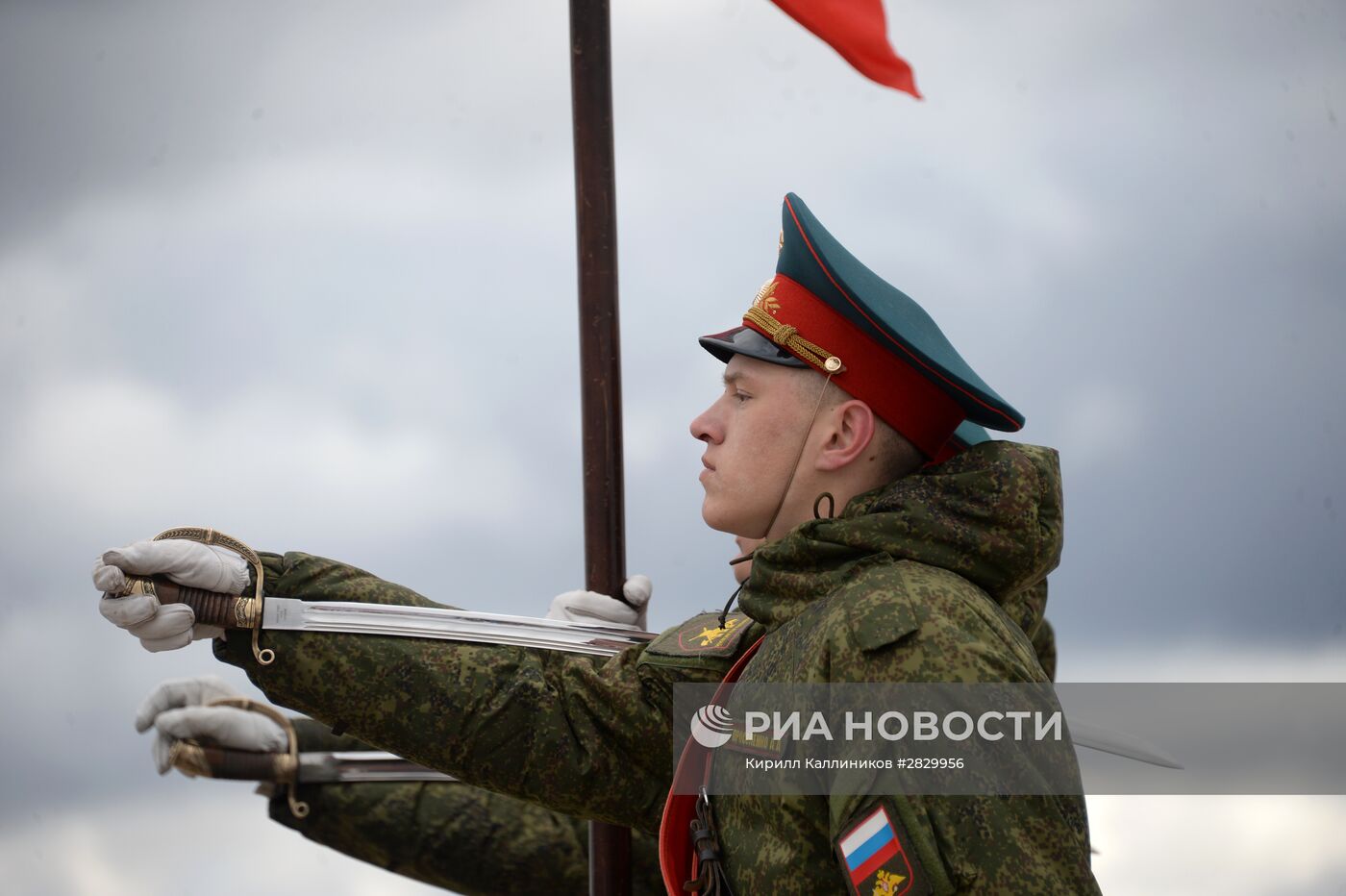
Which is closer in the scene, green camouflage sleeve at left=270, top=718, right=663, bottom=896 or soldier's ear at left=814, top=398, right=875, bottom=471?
soldier's ear at left=814, top=398, right=875, bottom=471

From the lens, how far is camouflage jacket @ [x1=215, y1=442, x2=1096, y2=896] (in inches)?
136

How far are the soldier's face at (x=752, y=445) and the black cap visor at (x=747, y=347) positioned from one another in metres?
0.03

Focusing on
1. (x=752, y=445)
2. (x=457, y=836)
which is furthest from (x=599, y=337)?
(x=457, y=836)

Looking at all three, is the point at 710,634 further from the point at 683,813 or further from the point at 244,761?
the point at 244,761

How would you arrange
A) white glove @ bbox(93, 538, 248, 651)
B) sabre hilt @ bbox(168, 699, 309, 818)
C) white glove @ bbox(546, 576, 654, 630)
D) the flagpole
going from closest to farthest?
white glove @ bbox(93, 538, 248, 651) < white glove @ bbox(546, 576, 654, 630) < the flagpole < sabre hilt @ bbox(168, 699, 309, 818)

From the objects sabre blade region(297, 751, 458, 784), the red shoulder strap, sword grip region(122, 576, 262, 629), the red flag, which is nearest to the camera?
the red shoulder strap

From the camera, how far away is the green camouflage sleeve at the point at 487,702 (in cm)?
466

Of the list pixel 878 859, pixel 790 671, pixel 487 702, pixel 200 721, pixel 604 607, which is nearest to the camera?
pixel 878 859

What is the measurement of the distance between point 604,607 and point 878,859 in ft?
6.84

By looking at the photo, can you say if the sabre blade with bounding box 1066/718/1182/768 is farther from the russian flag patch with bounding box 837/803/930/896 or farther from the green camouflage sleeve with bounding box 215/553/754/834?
the russian flag patch with bounding box 837/803/930/896

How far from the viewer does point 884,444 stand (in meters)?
4.27

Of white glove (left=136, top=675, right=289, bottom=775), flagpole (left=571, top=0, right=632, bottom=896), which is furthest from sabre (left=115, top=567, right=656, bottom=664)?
white glove (left=136, top=675, right=289, bottom=775)

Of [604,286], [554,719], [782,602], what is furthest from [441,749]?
[604,286]

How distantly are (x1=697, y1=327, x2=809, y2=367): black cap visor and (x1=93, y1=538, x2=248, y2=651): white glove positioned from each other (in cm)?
157
